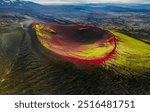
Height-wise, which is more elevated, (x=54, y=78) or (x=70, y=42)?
(x=70, y=42)

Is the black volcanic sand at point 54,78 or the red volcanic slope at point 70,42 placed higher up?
the red volcanic slope at point 70,42

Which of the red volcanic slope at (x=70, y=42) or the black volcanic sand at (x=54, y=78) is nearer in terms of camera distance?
the black volcanic sand at (x=54, y=78)

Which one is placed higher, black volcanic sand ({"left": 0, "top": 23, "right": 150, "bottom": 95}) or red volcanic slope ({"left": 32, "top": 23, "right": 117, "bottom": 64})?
red volcanic slope ({"left": 32, "top": 23, "right": 117, "bottom": 64})

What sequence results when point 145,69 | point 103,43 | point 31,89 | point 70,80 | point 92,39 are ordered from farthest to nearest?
point 92,39
point 103,43
point 145,69
point 70,80
point 31,89

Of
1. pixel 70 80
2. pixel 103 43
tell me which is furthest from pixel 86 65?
pixel 103 43

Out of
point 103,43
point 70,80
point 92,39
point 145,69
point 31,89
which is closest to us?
point 31,89

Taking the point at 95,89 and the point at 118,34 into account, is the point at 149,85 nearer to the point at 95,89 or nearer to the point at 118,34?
the point at 95,89

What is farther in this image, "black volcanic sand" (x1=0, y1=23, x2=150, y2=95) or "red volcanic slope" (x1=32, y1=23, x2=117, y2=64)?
"red volcanic slope" (x1=32, y1=23, x2=117, y2=64)

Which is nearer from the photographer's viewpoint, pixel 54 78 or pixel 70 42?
pixel 54 78
